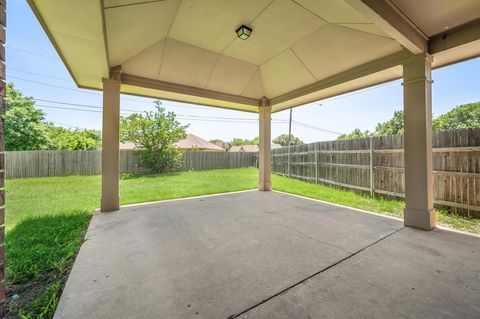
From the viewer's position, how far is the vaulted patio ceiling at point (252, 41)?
2.52m

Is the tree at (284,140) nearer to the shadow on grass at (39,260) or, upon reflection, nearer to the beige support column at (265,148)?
the beige support column at (265,148)

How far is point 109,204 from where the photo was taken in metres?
4.23

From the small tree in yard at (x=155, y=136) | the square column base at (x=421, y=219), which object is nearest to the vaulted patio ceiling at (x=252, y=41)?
the square column base at (x=421, y=219)

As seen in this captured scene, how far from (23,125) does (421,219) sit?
67.1 ft

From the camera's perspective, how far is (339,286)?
1807 mm

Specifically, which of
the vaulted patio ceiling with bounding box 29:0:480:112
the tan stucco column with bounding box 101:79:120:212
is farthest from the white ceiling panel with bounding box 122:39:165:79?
the tan stucco column with bounding box 101:79:120:212

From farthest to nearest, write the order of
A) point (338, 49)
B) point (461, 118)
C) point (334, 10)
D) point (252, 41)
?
point (461, 118), point (252, 41), point (338, 49), point (334, 10)

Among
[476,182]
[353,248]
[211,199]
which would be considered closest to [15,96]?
[211,199]

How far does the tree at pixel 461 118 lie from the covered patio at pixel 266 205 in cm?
2155

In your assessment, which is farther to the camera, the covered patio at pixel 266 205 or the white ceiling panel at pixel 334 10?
the white ceiling panel at pixel 334 10

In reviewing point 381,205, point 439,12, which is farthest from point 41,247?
point 381,205

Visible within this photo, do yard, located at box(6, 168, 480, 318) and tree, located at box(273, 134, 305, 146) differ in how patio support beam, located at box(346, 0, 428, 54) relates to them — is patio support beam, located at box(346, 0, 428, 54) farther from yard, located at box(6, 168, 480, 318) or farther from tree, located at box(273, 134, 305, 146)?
tree, located at box(273, 134, 305, 146)

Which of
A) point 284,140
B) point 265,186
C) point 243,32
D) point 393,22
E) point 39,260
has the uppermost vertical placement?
point 284,140

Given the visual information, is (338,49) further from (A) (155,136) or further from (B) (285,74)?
(A) (155,136)
